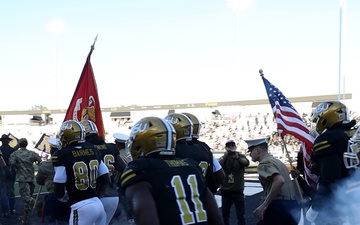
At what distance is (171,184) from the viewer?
2.71m

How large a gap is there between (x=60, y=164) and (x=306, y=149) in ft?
11.6

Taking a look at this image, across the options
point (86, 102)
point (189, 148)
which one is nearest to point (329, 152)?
point (189, 148)

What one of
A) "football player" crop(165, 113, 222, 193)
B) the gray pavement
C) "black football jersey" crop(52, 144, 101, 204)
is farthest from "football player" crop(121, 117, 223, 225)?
the gray pavement

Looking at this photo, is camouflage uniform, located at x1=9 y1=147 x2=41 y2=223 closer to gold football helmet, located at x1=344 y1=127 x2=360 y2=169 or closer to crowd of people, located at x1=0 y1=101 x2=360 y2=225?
crowd of people, located at x1=0 y1=101 x2=360 y2=225

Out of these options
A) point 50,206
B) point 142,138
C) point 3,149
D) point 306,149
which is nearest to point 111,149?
point 50,206

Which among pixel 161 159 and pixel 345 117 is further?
pixel 345 117

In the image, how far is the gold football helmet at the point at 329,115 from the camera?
4.52m

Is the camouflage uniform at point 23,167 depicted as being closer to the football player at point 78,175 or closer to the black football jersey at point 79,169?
the football player at point 78,175

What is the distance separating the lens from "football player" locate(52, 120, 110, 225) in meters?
4.83

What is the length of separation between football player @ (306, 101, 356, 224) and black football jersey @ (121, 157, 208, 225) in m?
1.76

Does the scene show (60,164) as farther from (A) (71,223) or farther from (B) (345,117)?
(B) (345,117)

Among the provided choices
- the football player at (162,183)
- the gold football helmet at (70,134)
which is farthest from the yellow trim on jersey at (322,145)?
the gold football helmet at (70,134)

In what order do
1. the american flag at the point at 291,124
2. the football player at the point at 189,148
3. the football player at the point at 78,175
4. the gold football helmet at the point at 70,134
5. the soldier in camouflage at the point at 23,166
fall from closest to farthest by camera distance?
the football player at the point at 189,148, the football player at the point at 78,175, the gold football helmet at the point at 70,134, the american flag at the point at 291,124, the soldier in camouflage at the point at 23,166

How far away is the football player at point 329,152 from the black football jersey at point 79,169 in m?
2.32
